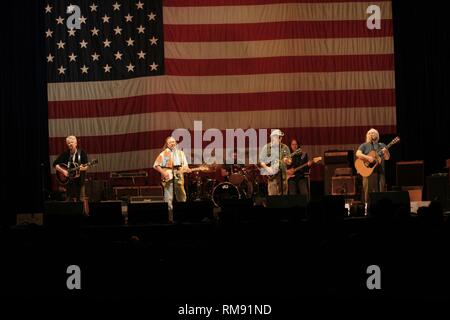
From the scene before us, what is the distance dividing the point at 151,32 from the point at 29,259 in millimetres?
11221

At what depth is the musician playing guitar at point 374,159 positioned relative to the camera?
13.8 meters

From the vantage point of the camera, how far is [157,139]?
16.5 metres

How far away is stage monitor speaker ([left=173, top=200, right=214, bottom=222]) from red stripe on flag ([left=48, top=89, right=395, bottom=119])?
6.65 m

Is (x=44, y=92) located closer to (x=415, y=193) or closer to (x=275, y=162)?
(x=275, y=162)

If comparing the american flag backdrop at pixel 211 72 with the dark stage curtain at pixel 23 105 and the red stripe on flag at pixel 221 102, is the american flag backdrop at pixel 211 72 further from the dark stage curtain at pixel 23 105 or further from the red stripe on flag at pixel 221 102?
the dark stage curtain at pixel 23 105

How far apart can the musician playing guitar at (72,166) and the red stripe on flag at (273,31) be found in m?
3.85

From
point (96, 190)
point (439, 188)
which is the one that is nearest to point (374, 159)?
point (439, 188)

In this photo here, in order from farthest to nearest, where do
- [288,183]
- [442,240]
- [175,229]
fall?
[288,183]
[175,229]
[442,240]

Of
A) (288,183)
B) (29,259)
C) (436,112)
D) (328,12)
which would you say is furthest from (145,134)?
(29,259)

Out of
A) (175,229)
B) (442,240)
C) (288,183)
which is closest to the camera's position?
(442,240)

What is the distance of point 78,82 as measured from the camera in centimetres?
1664

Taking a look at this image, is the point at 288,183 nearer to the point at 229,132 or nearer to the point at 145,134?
the point at 229,132

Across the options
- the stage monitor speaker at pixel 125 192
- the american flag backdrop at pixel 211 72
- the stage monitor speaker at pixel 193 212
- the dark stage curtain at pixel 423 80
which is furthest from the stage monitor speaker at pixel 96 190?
the dark stage curtain at pixel 423 80

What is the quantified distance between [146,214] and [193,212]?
67cm
